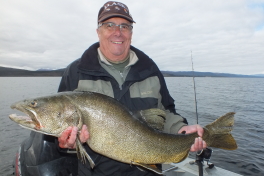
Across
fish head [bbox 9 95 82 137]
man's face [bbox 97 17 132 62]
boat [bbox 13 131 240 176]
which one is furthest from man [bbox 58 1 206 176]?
boat [bbox 13 131 240 176]

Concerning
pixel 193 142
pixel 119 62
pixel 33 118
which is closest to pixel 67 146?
pixel 33 118

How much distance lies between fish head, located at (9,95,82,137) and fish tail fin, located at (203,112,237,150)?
235 cm

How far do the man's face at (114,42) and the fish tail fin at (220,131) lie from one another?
2.13 meters

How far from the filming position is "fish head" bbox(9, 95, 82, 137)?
2.81m

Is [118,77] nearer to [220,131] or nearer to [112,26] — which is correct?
[112,26]

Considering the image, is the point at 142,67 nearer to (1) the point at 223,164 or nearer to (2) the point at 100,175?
(2) the point at 100,175

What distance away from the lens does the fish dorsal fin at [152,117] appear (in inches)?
127

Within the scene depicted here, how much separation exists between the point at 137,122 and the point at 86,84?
3.62 feet

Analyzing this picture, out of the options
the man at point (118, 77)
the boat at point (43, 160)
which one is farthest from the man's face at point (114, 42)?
the boat at point (43, 160)

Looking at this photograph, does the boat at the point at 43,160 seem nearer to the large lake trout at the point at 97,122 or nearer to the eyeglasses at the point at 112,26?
the large lake trout at the point at 97,122

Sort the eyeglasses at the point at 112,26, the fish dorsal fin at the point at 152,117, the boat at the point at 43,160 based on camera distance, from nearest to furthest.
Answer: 1. the fish dorsal fin at the point at 152,117
2. the eyeglasses at the point at 112,26
3. the boat at the point at 43,160

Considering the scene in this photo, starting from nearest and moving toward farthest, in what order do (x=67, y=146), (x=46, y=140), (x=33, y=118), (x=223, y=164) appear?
1. (x=33, y=118)
2. (x=67, y=146)
3. (x=46, y=140)
4. (x=223, y=164)

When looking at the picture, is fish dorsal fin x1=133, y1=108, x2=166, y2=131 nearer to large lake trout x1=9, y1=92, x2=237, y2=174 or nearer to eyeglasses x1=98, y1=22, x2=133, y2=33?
large lake trout x1=9, y1=92, x2=237, y2=174

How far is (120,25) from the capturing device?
12.4 ft
